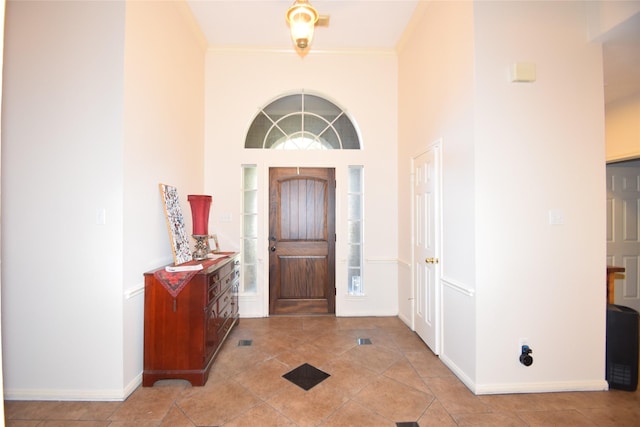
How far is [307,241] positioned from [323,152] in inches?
48.7

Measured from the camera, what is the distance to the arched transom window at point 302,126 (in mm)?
4309

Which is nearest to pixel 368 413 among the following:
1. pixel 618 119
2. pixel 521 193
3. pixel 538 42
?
pixel 521 193

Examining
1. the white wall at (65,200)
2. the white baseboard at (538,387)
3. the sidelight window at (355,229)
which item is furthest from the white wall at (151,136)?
the white baseboard at (538,387)

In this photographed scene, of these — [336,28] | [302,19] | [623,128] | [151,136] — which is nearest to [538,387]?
[302,19]

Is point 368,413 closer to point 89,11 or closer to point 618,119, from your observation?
point 89,11

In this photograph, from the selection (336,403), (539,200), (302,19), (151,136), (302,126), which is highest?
(302,19)

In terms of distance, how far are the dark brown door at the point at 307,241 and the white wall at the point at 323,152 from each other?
0.15 m

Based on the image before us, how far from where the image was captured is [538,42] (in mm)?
2523

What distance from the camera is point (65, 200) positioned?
2391 mm

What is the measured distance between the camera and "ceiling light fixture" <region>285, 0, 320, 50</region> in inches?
92.6

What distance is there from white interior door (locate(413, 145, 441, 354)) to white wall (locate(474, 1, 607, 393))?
596 mm

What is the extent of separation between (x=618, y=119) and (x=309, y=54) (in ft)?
13.4

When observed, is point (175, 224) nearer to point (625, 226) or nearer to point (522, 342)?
point (522, 342)

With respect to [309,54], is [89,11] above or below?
below
